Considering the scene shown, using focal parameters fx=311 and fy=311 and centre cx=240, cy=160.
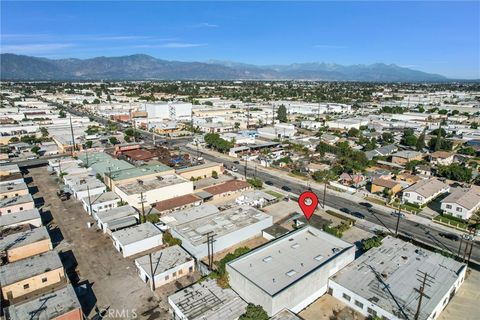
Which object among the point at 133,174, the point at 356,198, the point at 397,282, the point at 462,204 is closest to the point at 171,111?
the point at 133,174

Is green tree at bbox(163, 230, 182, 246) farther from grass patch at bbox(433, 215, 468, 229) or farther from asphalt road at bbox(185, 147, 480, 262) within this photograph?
grass patch at bbox(433, 215, 468, 229)

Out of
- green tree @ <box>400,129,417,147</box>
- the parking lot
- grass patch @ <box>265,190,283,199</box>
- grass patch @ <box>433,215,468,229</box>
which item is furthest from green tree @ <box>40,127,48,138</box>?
green tree @ <box>400,129,417,147</box>

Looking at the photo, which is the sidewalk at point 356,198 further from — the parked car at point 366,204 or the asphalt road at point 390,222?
the asphalt road at point 390,222

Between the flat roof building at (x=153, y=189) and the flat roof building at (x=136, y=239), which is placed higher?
the flat roof building at (x=153, y=189)

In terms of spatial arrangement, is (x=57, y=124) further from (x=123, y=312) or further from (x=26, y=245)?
(x=123, y=312)

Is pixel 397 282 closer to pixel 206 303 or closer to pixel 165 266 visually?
pixel 206 303

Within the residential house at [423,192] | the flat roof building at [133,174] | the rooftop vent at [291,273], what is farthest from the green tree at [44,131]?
the residential house at [423,192]
